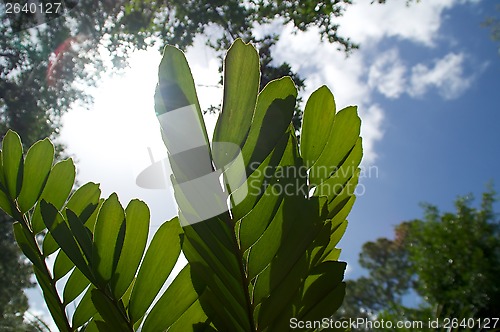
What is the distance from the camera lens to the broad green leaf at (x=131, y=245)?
51 centimetres

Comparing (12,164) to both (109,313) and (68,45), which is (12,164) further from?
(68,45)

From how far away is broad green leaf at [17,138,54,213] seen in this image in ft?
2.08

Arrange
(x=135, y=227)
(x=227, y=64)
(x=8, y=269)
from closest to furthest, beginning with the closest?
(x=227, y=64) → (x=135, y=227) → (x=8, y=269)

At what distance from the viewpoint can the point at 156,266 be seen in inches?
20.9

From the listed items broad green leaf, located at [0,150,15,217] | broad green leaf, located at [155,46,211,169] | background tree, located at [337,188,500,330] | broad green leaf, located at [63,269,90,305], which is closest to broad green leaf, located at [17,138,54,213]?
broad green leaf, located at [0,150,15,217]

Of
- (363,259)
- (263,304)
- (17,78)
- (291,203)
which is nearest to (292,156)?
(291,203)

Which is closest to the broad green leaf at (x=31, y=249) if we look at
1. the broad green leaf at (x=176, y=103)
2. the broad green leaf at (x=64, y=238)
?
the broad green leaf at (x=64, y=238)

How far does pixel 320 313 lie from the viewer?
1.73 feet

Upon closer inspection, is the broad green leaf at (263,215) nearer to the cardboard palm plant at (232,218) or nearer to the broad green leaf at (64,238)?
the cardboard palm plant at (232,218)

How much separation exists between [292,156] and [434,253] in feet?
29.0

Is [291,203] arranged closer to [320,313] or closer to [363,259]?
[320,313]

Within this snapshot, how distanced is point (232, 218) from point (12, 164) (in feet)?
1.14

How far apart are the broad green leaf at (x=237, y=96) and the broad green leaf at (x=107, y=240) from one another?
16cm

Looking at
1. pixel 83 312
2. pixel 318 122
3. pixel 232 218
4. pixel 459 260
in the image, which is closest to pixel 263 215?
pixel 232 218
